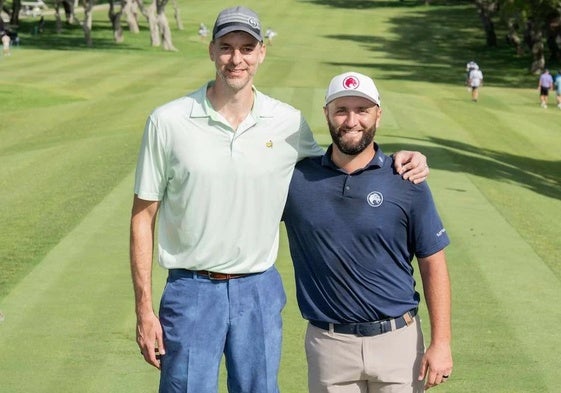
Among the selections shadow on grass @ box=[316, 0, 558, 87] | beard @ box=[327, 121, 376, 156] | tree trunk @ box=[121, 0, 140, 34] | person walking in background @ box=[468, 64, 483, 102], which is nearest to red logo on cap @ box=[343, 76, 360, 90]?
beard @ box=[327, 121, 376, 156]

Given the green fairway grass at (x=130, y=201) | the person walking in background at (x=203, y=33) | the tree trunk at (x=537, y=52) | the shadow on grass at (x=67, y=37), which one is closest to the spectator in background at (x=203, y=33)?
the person walking in background at (x=203, y=33)

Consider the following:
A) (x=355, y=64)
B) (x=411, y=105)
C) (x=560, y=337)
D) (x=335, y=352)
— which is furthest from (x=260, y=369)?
(x=355, y=64)

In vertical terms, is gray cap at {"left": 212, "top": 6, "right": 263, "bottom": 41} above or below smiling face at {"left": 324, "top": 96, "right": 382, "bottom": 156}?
above

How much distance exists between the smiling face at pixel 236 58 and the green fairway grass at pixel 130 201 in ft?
13.4

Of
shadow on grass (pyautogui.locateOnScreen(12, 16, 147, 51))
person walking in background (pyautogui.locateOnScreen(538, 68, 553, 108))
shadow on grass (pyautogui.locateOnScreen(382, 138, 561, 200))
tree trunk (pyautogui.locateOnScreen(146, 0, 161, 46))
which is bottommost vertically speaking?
shadow on grass (pyautogui.locateOnScreen(12, 16, 147, 51))

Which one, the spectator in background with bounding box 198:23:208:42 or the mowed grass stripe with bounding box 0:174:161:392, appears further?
the spectator in background with bounding box 198:23:208:42

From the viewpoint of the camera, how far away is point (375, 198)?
591 centimetres

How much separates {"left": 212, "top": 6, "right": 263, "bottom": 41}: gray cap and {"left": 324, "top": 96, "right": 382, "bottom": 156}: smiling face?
0.51m

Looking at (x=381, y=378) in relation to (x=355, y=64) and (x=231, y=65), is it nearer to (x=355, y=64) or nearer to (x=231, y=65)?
(x=231, y=65)

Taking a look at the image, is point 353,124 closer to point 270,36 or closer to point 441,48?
point 270,36

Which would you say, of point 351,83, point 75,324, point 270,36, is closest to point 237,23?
point 351,83

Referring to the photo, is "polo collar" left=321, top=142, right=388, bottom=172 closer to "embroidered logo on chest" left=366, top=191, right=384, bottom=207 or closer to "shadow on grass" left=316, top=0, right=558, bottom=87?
"embroidered logo on chest" left=366, top=191, right=384, bottom=207

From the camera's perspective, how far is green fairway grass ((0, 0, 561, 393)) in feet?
34.3

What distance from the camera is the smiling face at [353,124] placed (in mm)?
5930
